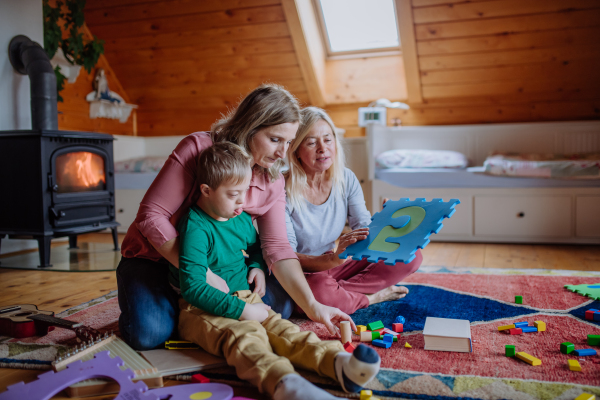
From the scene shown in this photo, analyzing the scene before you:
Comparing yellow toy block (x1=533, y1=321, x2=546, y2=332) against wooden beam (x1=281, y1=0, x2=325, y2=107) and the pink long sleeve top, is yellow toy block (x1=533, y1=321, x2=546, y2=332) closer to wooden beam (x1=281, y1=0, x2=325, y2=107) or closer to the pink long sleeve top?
the pink long sleeve top

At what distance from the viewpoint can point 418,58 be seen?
3.89 m

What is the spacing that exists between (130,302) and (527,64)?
3481 mm

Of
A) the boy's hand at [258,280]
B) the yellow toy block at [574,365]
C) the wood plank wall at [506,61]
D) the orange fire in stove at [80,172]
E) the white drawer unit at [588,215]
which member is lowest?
the yellow toy block at [574,365]

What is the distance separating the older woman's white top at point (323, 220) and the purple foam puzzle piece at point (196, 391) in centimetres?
70

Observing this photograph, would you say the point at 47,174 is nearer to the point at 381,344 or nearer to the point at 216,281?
the point at 216,281

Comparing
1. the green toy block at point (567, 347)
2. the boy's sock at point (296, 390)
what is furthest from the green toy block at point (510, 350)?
the boy's sock at point (296, 390)

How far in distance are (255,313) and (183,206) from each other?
0.37m

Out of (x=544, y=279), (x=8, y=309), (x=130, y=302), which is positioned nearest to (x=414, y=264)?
(x=544, y=279)

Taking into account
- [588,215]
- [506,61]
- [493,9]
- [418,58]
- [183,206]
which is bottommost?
[588,215]

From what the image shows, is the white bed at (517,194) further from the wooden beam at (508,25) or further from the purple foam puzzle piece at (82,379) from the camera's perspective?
the purple foam puzzle piece at (82,379)

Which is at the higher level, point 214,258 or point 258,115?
point 258,115

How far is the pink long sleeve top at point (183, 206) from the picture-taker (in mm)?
1371

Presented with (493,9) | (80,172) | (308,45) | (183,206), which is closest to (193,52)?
(308,45)

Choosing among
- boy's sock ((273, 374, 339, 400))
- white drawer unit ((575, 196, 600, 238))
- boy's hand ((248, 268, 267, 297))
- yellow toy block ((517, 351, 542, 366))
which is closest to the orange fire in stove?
boy's hand ((248, 268, 267, 297))
